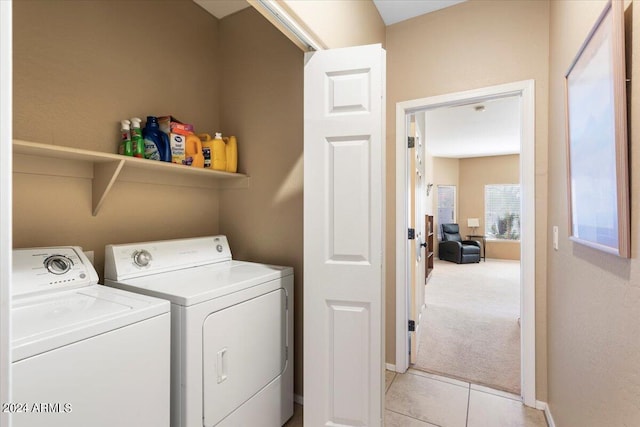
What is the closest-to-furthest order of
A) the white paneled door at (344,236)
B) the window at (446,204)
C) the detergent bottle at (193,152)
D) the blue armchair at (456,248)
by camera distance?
1. the white paneled door at (344,236)
2. the detergent bottle at (193,152)
3. the blue armchair at (456,248)
4. the window at (446,204)

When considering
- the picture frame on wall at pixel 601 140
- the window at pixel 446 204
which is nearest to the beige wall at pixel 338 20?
the picture frame on wall at pixel 601 140

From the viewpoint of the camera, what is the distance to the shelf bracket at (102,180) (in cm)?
152

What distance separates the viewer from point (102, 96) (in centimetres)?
167

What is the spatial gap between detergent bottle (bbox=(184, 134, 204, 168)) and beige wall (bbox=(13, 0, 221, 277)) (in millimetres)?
264

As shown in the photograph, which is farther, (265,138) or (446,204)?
(446,204)

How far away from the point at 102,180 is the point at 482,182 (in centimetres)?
841

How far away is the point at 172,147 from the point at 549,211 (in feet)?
7.66

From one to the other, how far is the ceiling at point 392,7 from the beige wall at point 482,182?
21.5 ft

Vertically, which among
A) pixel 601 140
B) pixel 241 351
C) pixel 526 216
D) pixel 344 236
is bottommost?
pixel 241 351

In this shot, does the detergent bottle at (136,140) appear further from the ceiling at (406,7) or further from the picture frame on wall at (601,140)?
the picture frame on wall at (601,140)

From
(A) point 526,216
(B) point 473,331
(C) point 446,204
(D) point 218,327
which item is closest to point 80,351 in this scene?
(D) point 218,327

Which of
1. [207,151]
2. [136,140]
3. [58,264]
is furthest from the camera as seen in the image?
[207,151]

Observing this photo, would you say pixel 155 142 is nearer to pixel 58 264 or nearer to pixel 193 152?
pixel 193 152

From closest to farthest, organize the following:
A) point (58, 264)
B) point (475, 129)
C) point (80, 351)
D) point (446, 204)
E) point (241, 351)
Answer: point (80, 351)
point (58, 264)
point (241, 351)
point (475, 129)
point (446, 204)
